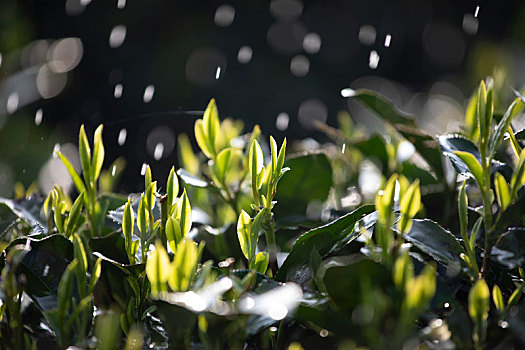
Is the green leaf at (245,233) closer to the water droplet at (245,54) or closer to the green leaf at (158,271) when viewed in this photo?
the green leaf at (158,271)

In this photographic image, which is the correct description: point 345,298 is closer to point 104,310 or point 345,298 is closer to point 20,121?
point 104,310

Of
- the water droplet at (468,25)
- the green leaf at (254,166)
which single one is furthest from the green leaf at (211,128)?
the water droplet at (468,25)

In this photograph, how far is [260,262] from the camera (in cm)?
41

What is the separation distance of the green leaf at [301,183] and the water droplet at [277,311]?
0.79 ft

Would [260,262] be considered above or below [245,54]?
above

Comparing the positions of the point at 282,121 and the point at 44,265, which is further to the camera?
the point at 282,121

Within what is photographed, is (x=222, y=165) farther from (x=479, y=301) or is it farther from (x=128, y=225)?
(x=479, y=301)

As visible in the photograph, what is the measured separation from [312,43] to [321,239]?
10.4 feet

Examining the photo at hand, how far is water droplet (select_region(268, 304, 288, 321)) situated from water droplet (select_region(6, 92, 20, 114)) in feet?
5.94

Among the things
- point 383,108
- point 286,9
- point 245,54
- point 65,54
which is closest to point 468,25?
point 286,9

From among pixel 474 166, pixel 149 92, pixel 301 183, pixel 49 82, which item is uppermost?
pixel 474 166

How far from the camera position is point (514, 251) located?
0.41 metres

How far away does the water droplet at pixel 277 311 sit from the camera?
0.32 meters

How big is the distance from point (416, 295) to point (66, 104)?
8.54 feet
